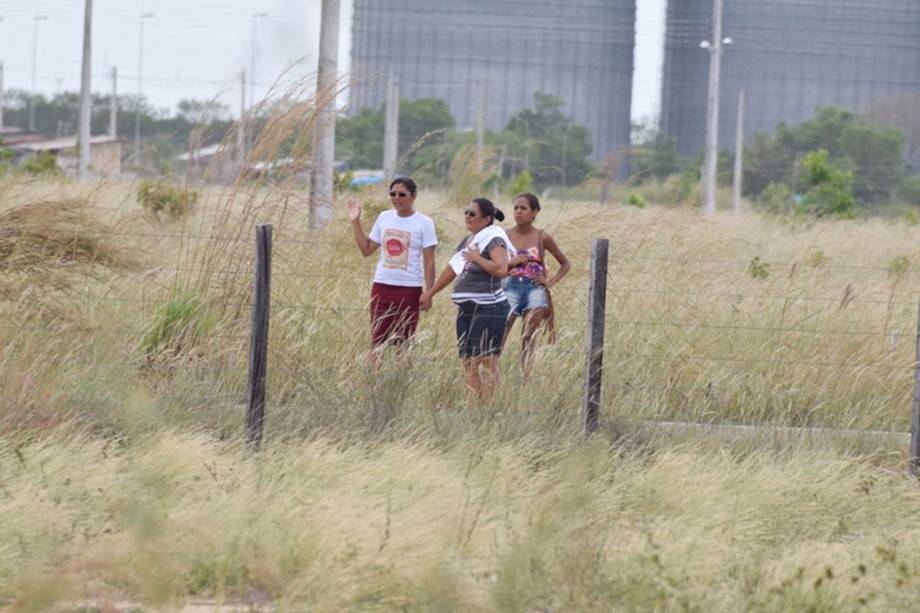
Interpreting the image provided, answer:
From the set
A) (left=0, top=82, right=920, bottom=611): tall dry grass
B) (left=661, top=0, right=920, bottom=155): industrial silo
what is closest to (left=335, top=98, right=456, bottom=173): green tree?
(left=661, top=0, right=920, bottom=155): industrial silo

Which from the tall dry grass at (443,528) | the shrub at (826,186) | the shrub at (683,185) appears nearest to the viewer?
the tall dry grass at (443,528)

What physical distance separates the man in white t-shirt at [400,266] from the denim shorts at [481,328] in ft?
0.91

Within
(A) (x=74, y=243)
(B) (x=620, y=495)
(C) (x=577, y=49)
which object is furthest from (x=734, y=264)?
(C) (x=577, y=49)

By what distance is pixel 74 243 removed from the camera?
30.4 ft

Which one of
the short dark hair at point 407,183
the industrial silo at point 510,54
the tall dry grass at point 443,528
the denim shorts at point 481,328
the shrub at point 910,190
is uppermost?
the industrial silo at point 510,54

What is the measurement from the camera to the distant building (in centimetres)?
1205

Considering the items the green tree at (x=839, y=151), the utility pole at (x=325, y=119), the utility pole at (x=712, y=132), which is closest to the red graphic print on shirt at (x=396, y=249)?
the utility pole at (x=325, y=119)

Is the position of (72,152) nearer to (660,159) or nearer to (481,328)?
(660,159)

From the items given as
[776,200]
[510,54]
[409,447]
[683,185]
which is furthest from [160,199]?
[510,54]

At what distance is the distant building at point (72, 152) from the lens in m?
12.0

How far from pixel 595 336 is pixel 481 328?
0.95 metres

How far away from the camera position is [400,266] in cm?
862

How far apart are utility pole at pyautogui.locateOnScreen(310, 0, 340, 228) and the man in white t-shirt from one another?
103 cm

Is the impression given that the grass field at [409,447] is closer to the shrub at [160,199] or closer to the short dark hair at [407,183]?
the short dark hair at [407,183]
